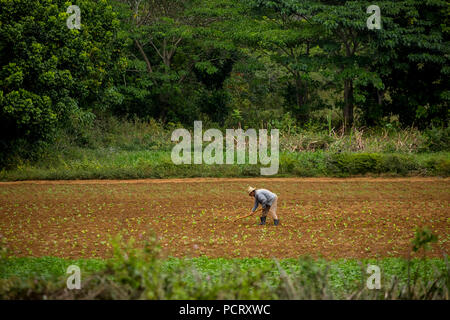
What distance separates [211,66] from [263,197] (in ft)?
56.5

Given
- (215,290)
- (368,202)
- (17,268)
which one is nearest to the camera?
(215,290)

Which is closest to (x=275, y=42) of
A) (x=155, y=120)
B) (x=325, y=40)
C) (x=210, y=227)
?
(x=325, y=40)

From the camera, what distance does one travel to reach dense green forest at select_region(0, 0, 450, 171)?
17844mm

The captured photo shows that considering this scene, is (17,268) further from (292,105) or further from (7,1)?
(292,105)

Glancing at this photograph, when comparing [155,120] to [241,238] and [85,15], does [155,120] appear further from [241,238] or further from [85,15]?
[241,238]

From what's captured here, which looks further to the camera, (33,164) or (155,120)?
(155,120)

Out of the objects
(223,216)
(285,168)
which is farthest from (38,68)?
(223,216)

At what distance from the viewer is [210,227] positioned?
10.9 m

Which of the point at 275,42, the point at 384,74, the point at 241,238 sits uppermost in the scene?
the point at 275,42

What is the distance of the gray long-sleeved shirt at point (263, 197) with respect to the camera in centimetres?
1056

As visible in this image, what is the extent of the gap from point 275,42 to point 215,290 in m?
20.9

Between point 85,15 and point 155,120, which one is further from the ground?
point 85,15

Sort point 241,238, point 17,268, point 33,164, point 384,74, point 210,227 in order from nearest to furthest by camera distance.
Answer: point 17,268
point 241,238
point 210,227
point 33,164
point 384,74

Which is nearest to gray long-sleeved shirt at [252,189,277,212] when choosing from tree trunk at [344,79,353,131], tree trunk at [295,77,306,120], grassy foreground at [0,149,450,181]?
grassy foreground at [0,149,450,181]
